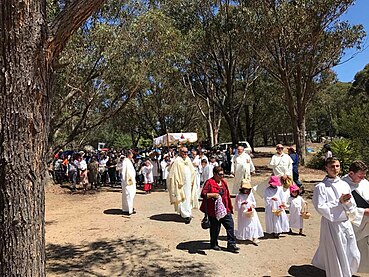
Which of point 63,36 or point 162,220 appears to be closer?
point 63,36

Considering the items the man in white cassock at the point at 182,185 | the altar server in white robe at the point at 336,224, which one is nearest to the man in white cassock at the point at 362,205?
the altar server in white robe at the point at 336,224

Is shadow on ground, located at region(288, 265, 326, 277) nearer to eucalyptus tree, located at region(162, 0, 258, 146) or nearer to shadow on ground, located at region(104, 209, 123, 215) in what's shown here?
shadow on ground, located at region(104, 209, 123, 215)

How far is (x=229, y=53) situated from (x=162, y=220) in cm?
1843

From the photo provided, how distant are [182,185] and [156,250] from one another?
2766mm

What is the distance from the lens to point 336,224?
5234 millimetres

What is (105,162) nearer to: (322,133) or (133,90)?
(133,90)

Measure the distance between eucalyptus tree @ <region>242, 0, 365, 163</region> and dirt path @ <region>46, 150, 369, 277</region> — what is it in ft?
44.3

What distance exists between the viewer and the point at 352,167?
18.8ft

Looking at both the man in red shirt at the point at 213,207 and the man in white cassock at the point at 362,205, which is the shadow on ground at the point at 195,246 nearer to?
the man in red shirt at the point at 213,207

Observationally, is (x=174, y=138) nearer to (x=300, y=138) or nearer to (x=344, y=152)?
(x=300, y=138)

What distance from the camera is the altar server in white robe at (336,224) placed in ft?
16.9

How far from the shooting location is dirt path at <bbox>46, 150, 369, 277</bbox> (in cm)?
639

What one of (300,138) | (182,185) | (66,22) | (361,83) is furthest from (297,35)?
(361,83)

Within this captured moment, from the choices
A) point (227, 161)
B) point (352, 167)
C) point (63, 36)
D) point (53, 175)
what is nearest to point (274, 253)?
point (352, 167)
